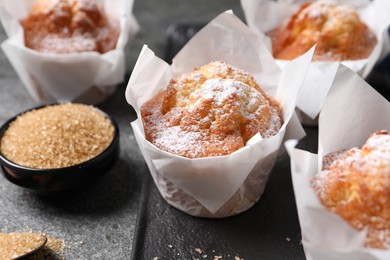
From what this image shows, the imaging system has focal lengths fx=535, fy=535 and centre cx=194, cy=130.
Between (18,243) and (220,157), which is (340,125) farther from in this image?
(18,243)

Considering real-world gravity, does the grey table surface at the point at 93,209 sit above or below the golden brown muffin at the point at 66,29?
below

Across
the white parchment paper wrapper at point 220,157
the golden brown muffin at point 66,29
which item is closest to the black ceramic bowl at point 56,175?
the white parchment paper wrapper at point 220,157

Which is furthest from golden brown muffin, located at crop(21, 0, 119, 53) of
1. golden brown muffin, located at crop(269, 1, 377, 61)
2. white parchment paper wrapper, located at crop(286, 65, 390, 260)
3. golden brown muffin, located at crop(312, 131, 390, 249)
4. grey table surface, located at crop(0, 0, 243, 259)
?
golden brown muffin, located at crop(312, 131, 390, 249)

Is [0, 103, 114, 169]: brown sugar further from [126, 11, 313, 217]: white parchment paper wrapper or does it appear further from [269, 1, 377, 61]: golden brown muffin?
[269, 1, 377, 61]: golden brown muffin

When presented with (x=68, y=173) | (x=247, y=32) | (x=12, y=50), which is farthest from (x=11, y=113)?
(x=247, y=32)

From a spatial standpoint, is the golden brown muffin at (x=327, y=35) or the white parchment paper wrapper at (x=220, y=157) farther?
the golden brown muffin at (x=327, y=35)

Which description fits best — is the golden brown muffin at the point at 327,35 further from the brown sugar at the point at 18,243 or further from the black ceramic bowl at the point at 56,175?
the brown sugar at the point at 18,243

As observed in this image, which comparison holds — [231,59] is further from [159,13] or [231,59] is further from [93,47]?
[159,13]
